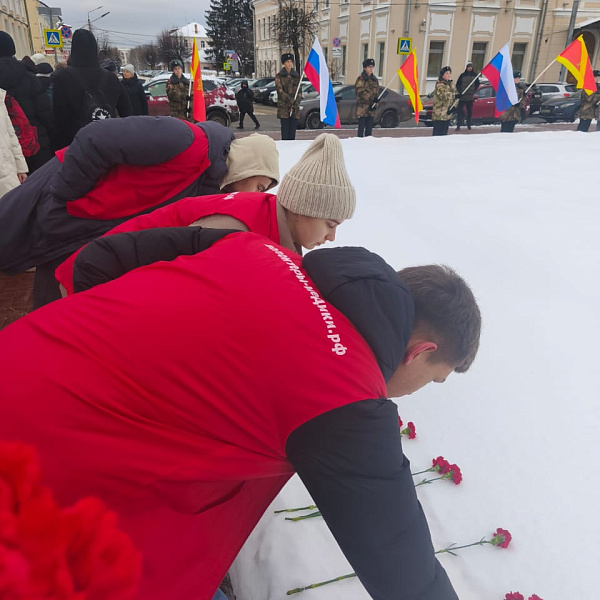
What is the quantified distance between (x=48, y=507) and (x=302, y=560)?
0.98 meters

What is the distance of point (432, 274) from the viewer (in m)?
1.01

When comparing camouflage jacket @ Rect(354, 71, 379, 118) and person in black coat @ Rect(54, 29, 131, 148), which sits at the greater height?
person in black coat @ Rect(54, 29, 131, 148)

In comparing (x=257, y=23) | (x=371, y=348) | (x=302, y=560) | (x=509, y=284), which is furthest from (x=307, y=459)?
(x=257, y=23)

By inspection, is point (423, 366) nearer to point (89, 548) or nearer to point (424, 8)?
point (89, 548)

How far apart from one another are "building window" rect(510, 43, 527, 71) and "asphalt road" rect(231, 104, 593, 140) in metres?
8.58

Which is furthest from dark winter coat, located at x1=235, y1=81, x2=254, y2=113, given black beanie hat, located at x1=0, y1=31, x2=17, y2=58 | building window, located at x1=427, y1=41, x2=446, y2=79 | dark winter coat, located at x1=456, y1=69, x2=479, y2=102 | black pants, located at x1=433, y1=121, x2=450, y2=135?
building window, located at x1=427, y1=41, x2=446, y2=79

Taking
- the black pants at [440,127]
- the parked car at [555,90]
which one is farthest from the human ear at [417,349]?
the parked car at [555,90]

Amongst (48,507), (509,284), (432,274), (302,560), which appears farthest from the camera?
(509,284)

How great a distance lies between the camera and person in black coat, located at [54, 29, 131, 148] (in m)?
3.60

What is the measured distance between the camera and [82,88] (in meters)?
3.70

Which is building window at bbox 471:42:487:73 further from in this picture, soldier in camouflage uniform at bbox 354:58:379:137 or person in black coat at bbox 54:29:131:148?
person in black coat at bbox 54:29:131:148

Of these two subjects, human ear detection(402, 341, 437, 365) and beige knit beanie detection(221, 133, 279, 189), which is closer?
human ear detection(402, 341, 437, 365)

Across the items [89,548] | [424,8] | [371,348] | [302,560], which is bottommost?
[302,560]

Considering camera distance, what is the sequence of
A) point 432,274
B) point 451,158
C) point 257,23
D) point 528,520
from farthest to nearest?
point 257,23 < point 451,158 < point 528,520 < point 432,274
